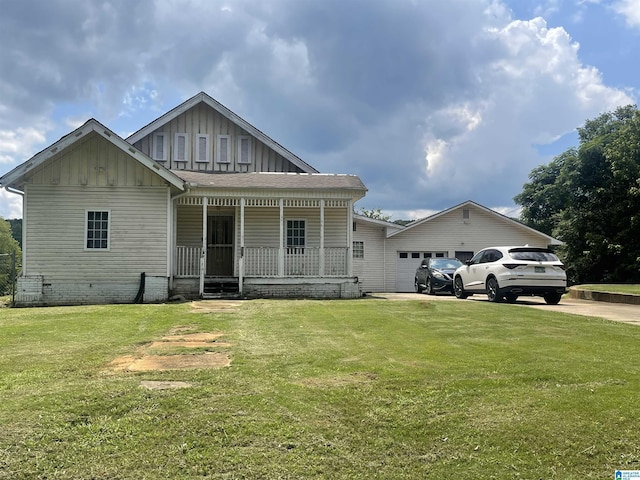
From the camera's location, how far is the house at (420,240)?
25.2 metres

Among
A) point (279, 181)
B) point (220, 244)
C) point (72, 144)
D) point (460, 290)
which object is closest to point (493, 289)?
point (460, 290)

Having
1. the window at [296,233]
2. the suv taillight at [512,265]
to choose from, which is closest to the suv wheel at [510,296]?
the suv taillight at [512,265]

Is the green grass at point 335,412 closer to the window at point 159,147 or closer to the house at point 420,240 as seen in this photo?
the window at point 159,147

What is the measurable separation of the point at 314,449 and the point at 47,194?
47.9ft

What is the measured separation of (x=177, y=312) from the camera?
11.8 meters

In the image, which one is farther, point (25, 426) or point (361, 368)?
point (361, 368)

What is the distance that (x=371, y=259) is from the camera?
2527 cm

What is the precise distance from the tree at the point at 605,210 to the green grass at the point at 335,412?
2446 cm

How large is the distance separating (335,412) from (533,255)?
37.7 ft

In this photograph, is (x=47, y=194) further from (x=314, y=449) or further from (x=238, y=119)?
(x=314, y=449)

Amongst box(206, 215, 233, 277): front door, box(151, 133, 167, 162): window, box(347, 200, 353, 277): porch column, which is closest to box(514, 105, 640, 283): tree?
box(347, 200, 353, 277): porch column

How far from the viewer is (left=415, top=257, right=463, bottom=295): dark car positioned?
2025 cm

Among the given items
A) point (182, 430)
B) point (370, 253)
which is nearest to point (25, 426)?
point (182, 430)

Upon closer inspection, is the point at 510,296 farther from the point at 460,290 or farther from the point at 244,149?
the point at 244,149
